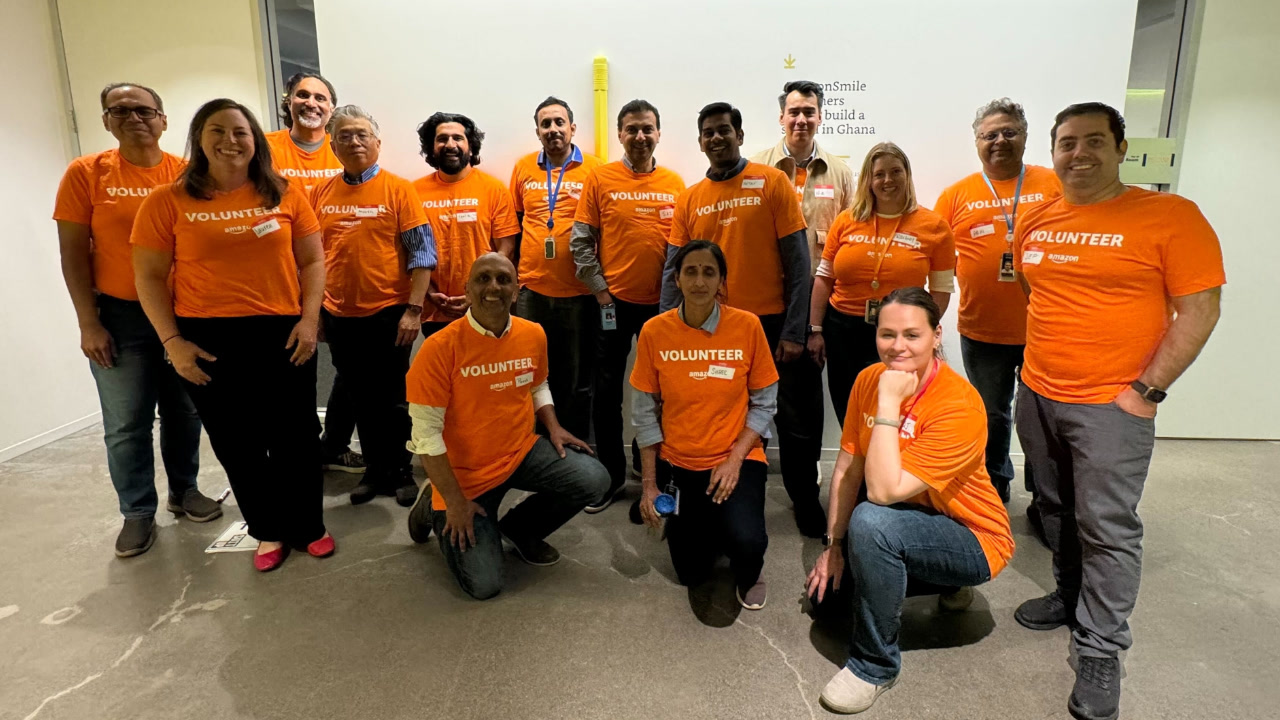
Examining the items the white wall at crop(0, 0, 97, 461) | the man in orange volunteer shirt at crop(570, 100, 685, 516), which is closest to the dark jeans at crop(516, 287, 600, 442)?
the man in orange volunteer shirt at crop(570, 100, 685, 516)

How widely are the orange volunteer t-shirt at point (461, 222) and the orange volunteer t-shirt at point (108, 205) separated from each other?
1084mm

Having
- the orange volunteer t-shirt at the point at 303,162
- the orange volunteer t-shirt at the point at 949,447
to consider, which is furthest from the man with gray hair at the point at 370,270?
the orange volunteer t-shirt at the point at 949,447

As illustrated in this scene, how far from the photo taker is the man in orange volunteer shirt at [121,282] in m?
2.49

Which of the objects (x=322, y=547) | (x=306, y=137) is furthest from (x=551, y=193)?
(x=322, y=547)

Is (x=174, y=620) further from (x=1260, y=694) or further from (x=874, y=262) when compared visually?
(x=1260, y=694)

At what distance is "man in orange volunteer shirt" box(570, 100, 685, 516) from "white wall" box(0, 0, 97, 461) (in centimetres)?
339

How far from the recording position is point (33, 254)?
3.97m

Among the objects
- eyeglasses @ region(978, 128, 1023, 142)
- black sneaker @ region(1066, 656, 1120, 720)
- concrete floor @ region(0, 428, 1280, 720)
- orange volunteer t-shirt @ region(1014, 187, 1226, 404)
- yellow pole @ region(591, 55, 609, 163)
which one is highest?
yellow pole @ region(591, 55, 609, 163)

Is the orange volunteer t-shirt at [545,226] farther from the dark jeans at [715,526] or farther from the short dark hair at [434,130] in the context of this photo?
the dark jeans at [715,526]

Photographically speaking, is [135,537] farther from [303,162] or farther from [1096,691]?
[1096,691]

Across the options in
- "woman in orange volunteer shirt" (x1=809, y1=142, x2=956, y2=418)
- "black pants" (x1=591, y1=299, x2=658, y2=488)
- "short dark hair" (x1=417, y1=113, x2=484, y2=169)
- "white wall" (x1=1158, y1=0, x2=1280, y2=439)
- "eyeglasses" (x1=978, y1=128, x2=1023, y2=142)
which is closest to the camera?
"woman in orange volunteer shirt" (x1=809, y1=142, x2=956, y2=418)

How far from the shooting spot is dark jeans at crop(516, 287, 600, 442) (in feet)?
10.4

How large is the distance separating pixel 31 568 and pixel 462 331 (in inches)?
78.1

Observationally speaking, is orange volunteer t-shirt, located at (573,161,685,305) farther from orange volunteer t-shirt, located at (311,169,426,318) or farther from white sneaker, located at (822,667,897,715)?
white sneaker, located at (822,667,897,715)
